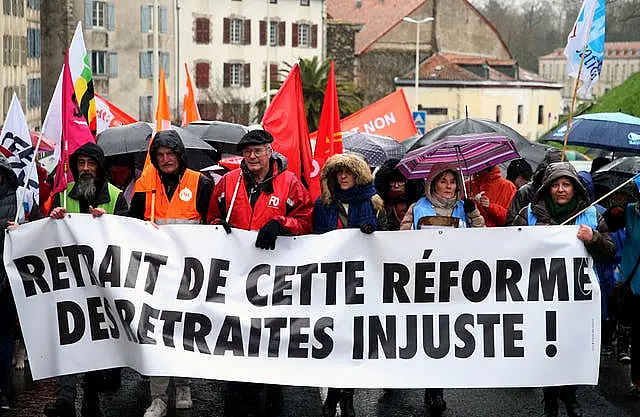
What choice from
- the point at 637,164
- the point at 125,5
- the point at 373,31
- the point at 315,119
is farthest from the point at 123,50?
the point at 637,164

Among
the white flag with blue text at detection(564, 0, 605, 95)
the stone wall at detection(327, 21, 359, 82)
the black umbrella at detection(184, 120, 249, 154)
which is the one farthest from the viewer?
the stone wall at detection(327, 21, 359, 82)

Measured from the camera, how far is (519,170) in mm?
12266

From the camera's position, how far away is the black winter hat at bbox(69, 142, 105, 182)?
844 cm

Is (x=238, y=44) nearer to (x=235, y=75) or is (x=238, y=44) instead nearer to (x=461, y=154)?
(x=235, y=75)

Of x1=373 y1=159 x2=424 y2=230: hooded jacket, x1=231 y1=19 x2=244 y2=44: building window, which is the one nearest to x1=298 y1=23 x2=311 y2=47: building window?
x1=231 y1=19 x2=244 y2=44: building window

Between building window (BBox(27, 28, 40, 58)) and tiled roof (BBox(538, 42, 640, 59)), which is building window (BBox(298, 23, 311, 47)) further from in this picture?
tiled roof (BBox(538, 42, 640, 59))

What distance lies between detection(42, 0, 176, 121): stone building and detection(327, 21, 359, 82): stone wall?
50.8 ft

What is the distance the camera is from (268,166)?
28.2ft

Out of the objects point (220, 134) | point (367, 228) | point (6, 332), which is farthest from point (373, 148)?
point (6, 332)

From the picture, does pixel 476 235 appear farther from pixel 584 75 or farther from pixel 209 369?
pixel 584 75

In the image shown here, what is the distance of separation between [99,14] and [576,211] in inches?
2279

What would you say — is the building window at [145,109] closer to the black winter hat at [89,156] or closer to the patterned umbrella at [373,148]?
the patterned umbrella at [373,148]

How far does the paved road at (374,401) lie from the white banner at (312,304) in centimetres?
70

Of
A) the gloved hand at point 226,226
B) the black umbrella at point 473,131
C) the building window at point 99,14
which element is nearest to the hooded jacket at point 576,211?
the gloved hand at point 226,226
